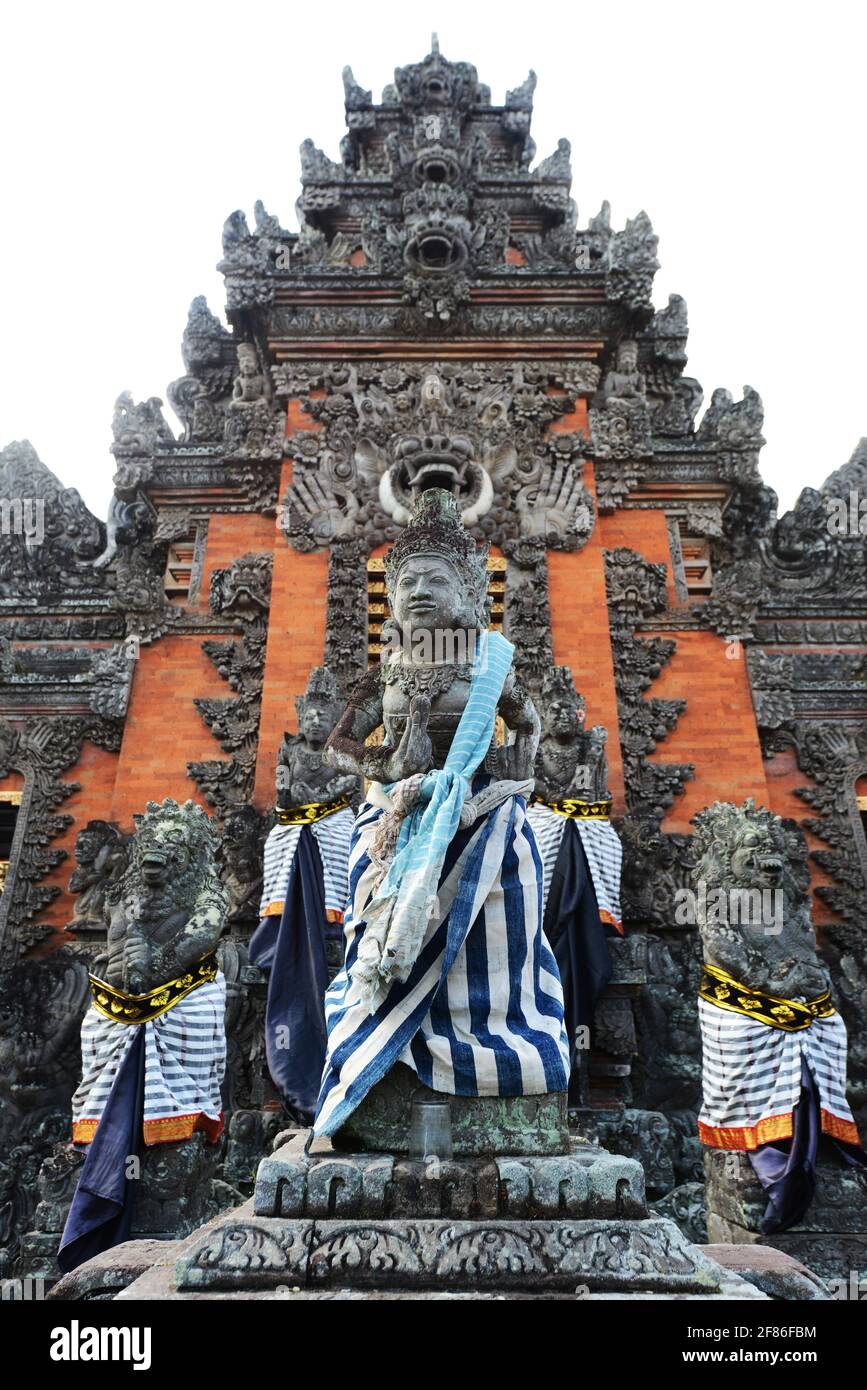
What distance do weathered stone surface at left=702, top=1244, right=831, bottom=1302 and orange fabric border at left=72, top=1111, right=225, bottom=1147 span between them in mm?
3138

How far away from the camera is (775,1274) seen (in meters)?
3.29

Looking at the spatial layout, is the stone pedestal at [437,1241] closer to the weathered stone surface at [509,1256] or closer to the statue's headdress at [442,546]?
the weathered stone surface at [509,1256]

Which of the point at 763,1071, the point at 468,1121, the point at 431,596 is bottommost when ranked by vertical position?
the point at 468,1121

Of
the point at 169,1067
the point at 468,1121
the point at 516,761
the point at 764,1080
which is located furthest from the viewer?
the point at 764,1080

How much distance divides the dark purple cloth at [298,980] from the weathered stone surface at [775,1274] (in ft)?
12.9

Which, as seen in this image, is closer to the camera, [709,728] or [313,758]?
[313,758]

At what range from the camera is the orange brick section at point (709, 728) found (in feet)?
33.3

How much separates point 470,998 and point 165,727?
24.9ft

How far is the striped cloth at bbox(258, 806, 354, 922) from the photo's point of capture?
7.80 metres

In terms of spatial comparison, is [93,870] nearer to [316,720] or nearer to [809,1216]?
[316,720]

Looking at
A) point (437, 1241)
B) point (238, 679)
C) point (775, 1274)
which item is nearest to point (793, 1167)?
point (775, 1274)

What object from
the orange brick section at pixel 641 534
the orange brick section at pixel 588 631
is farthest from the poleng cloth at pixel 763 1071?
the orange brick section at pixel 641 534

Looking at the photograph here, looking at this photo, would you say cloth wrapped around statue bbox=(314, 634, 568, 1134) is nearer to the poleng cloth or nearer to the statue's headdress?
the statue's headdress

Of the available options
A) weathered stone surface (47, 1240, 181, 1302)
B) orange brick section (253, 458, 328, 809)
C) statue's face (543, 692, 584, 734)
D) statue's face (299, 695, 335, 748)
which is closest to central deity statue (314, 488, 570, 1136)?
weathered stone surface (47, 1240, 181, 1302)
